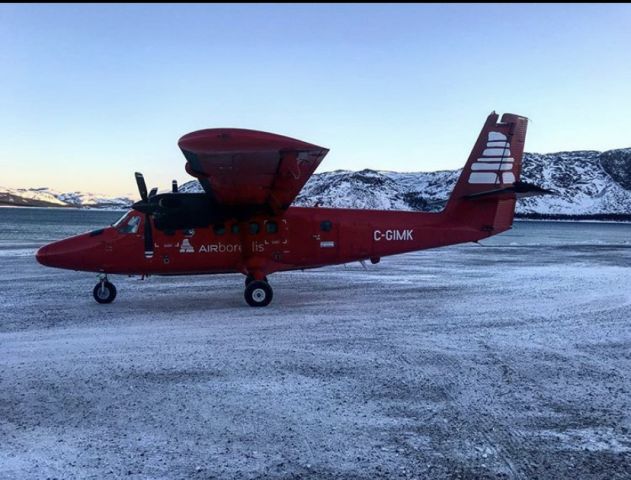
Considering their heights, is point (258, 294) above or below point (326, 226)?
below

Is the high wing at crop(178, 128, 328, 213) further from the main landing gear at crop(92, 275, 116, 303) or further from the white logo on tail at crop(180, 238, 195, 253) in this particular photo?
the main landing gear at crop(92, 275, 116, 303)

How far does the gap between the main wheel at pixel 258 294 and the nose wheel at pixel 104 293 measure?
3589 millimetres

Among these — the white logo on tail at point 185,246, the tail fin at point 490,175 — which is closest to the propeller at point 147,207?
the white logo on tail at point 185,246

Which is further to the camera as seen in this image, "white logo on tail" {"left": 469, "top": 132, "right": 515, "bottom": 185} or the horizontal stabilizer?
"white logo on tail" {"left": 469, "top": 132, "right": 515, "bottom": 185}

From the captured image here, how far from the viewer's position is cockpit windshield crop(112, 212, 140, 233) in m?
11.6

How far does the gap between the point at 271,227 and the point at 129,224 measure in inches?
144

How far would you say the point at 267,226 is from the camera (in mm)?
12000

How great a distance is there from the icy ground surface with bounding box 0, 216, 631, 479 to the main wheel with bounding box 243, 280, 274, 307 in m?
0.41

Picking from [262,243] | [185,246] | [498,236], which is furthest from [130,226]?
[498,236]

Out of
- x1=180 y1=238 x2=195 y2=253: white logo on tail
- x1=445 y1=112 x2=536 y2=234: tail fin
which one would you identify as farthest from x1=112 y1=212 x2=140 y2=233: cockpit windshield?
x1=445 y1=112 x2=536 y2=234: tail fin

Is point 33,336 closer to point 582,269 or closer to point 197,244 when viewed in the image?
point 197,244

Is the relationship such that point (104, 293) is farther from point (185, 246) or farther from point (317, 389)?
point (317, 389)

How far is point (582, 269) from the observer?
18766 millimetres

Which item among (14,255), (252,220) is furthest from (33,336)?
(14,255)
